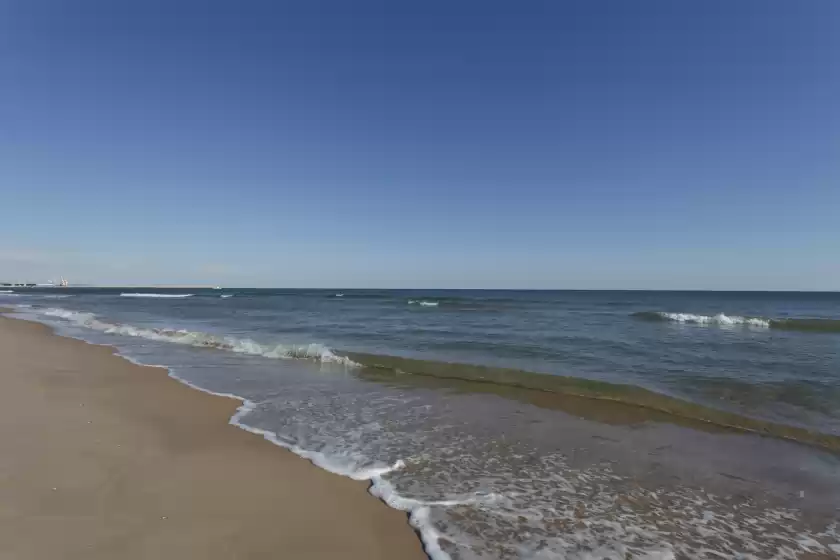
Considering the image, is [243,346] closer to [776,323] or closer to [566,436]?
[566,436]

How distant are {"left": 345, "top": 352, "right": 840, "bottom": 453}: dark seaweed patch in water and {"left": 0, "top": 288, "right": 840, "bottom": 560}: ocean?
5cm

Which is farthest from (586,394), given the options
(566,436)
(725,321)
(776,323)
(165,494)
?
(776,323)

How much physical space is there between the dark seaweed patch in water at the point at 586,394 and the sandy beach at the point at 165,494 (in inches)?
198

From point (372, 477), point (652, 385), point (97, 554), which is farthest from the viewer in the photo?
point (652, 385)

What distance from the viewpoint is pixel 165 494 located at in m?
4.22

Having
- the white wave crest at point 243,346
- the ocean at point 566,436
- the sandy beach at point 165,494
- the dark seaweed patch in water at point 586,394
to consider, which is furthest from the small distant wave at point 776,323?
the sandy beach at point 165,494

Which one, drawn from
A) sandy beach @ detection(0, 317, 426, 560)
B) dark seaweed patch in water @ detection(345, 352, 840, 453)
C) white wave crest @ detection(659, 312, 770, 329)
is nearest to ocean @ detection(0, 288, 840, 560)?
dark seaweed patch in water @ detection(345, 352, 840, 453)

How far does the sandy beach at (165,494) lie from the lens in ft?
11.2

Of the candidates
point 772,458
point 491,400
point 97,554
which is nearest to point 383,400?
point 491,400

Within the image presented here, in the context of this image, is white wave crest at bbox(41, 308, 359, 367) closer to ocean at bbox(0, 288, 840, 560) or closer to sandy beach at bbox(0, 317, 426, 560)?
ocean at bbox(0, 288, 840, 560)

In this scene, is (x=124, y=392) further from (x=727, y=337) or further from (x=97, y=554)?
(x=727, y=337)

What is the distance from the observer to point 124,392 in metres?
8.50

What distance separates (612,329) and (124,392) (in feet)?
67.3

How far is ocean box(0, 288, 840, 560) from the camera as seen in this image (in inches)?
157
